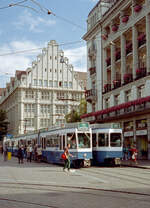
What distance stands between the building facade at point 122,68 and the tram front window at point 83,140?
728 centimetres

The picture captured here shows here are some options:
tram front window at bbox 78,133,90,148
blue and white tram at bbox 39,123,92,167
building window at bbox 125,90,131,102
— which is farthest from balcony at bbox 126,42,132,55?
tram front window at bbox 78,133,90,148

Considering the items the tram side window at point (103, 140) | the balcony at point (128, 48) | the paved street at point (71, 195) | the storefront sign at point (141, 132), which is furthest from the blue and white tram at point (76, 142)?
the balcony at point (128, 48)

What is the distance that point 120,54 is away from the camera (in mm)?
37656

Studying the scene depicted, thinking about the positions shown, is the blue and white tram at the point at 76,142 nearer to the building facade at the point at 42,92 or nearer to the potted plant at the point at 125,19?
the potted plant at the point at 125,19

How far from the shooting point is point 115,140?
24469 millimetres

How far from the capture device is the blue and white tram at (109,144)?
79.1 feet

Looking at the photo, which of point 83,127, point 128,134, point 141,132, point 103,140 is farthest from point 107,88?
point 83,127

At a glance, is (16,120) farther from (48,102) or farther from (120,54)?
(120,54)

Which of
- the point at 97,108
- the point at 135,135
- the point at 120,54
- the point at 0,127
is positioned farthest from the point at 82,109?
the point at 0,127

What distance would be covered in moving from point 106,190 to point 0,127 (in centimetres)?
6556

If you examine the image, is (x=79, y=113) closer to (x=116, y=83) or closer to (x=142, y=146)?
(x=116, y=83)

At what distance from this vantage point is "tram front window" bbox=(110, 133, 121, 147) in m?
24.3

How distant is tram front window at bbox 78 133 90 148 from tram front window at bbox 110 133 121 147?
6.45ft

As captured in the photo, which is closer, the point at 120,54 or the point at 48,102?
the point at 120,54
